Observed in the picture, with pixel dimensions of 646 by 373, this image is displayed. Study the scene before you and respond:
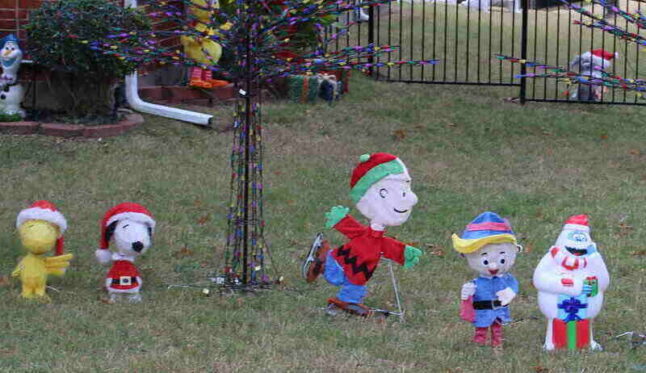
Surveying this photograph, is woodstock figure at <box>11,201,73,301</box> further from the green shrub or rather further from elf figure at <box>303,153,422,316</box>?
the green shrub

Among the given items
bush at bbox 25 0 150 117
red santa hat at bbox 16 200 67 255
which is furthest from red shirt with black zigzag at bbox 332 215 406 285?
bush at bbox 25 0 150 117

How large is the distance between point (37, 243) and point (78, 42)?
3506 mm

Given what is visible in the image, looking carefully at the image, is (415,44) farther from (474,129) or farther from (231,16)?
(231,16)

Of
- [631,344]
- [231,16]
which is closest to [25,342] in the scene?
[231,16]

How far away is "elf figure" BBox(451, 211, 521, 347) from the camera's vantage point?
532 centimetres

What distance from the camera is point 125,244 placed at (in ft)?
19.9

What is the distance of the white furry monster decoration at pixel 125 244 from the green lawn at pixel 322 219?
0.49ft

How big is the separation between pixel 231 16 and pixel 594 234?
3.26m

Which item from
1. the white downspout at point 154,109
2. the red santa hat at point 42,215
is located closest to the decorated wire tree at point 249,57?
the red santa hat at point 42,215

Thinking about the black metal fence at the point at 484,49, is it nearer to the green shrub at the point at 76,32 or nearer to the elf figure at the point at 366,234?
the green shrub at the point at 76,32

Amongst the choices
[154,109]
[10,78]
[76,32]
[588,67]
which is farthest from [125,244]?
[588,67]

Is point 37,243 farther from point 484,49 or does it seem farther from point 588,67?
point 484,49

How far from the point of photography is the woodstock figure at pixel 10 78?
9.57m

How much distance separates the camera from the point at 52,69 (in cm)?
958
